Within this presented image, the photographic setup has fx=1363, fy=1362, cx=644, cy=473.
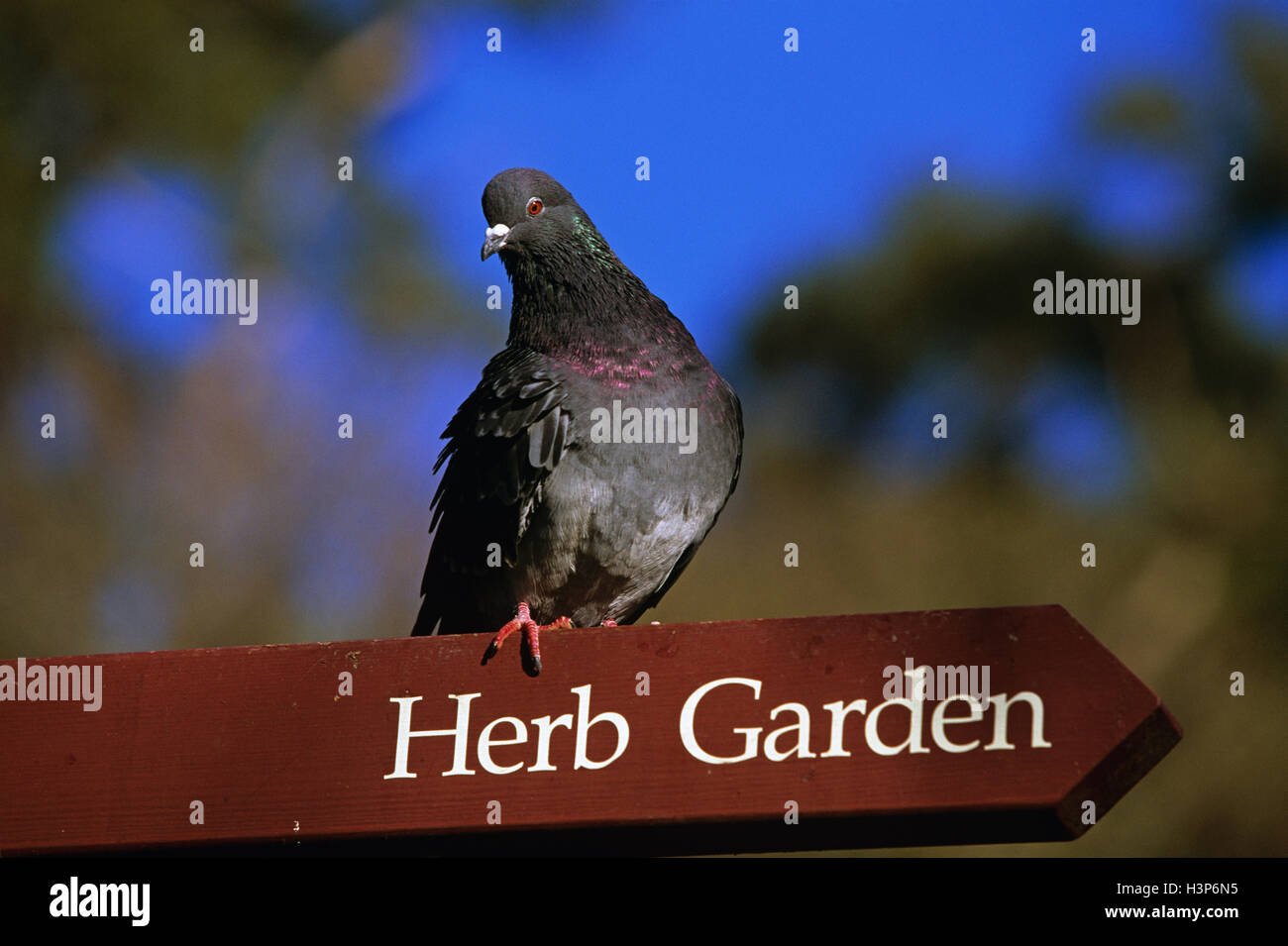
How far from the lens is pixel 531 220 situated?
407 centimetres

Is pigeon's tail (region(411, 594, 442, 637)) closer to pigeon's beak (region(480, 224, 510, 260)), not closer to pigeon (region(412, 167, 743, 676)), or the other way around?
pigeon (region(412, 167, 743, 676))

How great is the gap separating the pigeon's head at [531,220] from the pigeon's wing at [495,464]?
1.21 feet

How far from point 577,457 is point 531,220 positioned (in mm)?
877

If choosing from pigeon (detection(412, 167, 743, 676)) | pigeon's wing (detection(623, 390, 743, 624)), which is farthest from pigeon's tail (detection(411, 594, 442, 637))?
pigeon's wing (detection(623, 390, 743, 624))

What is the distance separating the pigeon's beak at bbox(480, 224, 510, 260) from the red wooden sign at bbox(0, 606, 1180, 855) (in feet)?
5.56

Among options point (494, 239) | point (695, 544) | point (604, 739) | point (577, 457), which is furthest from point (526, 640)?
point (494, 239)

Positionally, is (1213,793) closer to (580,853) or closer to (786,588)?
(786,588)

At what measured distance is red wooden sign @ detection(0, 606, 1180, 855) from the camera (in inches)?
92.2

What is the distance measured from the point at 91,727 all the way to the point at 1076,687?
1833 mm

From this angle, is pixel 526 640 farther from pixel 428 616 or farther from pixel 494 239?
pixel 494 239

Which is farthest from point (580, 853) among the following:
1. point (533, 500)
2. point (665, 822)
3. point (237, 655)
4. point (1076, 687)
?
point (533, 500)

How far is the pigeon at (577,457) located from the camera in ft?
11.8

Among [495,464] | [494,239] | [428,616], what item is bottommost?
[428,616]

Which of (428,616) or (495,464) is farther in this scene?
(428,616)
